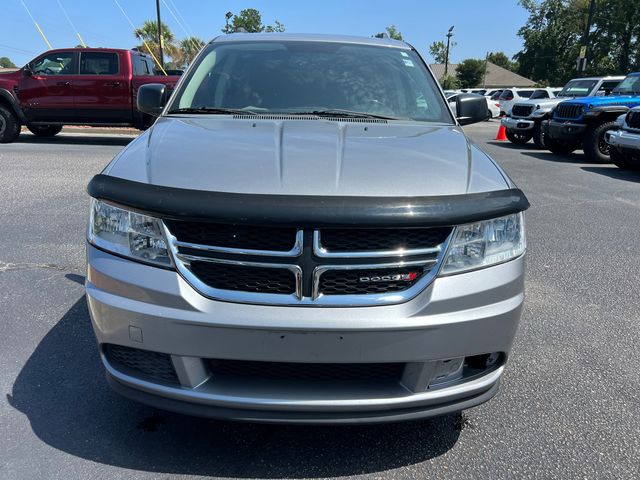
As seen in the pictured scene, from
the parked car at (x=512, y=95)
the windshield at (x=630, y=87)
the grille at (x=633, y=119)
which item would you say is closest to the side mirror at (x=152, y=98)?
the grille at (x=633, y=119)

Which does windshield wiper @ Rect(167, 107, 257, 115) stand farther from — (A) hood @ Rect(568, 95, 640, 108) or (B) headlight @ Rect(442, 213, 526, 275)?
(A) hood @ Rect(568, 95, 640, 108)

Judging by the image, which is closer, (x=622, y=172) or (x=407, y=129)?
(x=407, y=129)

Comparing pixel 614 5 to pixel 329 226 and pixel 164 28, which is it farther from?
pixel 329 226

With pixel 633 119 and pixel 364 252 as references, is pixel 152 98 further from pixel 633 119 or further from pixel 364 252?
pixel 633 119

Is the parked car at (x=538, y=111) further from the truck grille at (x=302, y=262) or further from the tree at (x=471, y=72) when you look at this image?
the tree at (x=471, y=72)

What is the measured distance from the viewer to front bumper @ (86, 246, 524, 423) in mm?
1834

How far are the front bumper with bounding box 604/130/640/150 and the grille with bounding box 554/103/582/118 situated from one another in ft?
6.42

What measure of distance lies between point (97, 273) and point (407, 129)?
170 centimetres

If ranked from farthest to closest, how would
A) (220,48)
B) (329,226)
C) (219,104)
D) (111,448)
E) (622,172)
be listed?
(622,172), (220,48), (219,104), (111,448), (329,226)

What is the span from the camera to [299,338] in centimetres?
183

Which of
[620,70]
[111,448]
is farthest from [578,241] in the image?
[620,70]

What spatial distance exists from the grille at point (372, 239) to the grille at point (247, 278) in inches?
7.4

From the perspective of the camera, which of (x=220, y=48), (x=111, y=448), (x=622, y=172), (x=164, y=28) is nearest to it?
(x=111, y=448)

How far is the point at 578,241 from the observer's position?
5.54 m
